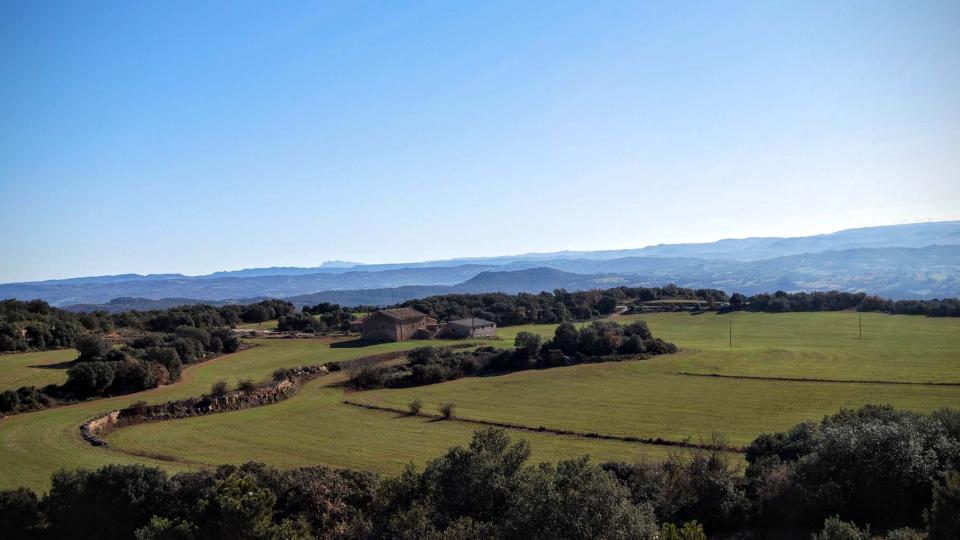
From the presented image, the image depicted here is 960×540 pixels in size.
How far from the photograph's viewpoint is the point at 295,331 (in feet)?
261

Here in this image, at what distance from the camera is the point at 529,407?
41.2 meters

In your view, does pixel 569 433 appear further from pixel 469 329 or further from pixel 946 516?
pixel 469 329

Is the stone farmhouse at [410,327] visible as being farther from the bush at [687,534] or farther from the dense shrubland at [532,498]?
the bush at [687,534]

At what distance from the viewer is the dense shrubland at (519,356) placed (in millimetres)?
51566

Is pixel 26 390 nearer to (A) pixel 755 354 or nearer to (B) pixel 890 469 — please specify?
(B) pixel 890 469

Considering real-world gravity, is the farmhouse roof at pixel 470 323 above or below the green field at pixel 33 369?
below

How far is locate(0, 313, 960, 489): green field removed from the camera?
96.9ft

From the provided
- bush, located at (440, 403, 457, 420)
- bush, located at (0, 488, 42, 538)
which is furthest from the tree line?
bush, located at (0, 488, 42, 538)

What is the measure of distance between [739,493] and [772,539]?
1744 millimetres

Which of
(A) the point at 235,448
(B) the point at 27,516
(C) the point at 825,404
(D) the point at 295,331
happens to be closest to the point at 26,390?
(A) the point at 235,448

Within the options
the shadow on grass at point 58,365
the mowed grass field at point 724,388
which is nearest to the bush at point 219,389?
the mowed grass field at point 724,388

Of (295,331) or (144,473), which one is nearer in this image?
(144,473)

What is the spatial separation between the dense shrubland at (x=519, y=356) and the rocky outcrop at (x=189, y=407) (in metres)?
6.33

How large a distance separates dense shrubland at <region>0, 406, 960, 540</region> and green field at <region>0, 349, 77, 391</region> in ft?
88.8
